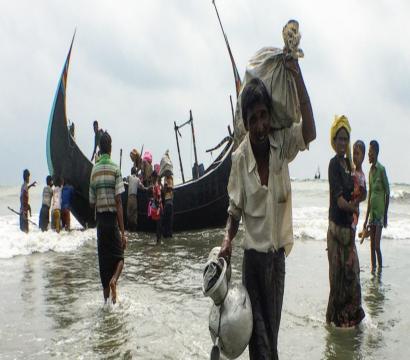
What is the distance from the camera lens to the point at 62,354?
4121 mm

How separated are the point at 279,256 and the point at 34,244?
8.90 metres

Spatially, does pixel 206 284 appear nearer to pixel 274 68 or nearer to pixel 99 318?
pixel 274 68

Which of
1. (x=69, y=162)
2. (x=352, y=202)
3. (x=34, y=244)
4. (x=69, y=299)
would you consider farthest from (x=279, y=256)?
(x=69, y=162)

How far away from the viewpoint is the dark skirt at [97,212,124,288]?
5.57 metres

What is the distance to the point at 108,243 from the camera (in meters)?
5.59

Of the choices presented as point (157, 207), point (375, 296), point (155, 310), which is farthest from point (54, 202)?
point (375, 296)

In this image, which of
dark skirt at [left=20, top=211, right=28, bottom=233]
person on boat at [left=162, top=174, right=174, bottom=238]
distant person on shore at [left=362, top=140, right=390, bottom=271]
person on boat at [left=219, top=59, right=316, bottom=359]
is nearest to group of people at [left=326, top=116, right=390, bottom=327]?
person on boat at [left=219, top=59, right=316, bottom=359]

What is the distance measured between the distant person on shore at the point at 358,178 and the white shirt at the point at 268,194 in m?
Result: 2.04

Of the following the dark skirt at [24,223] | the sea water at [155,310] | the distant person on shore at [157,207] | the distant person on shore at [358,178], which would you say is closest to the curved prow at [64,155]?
the dark skirt at [24,223]

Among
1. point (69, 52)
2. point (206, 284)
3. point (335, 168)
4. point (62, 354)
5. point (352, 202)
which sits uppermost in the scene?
point (69, 52)

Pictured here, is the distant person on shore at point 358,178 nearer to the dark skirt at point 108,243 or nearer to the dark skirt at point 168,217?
the dark skirt at point 108,243

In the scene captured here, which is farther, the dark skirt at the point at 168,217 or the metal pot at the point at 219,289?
the dark skirt at the point at 168,217

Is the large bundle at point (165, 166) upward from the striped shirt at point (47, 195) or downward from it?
upward

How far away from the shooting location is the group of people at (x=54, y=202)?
13406 millimetres
